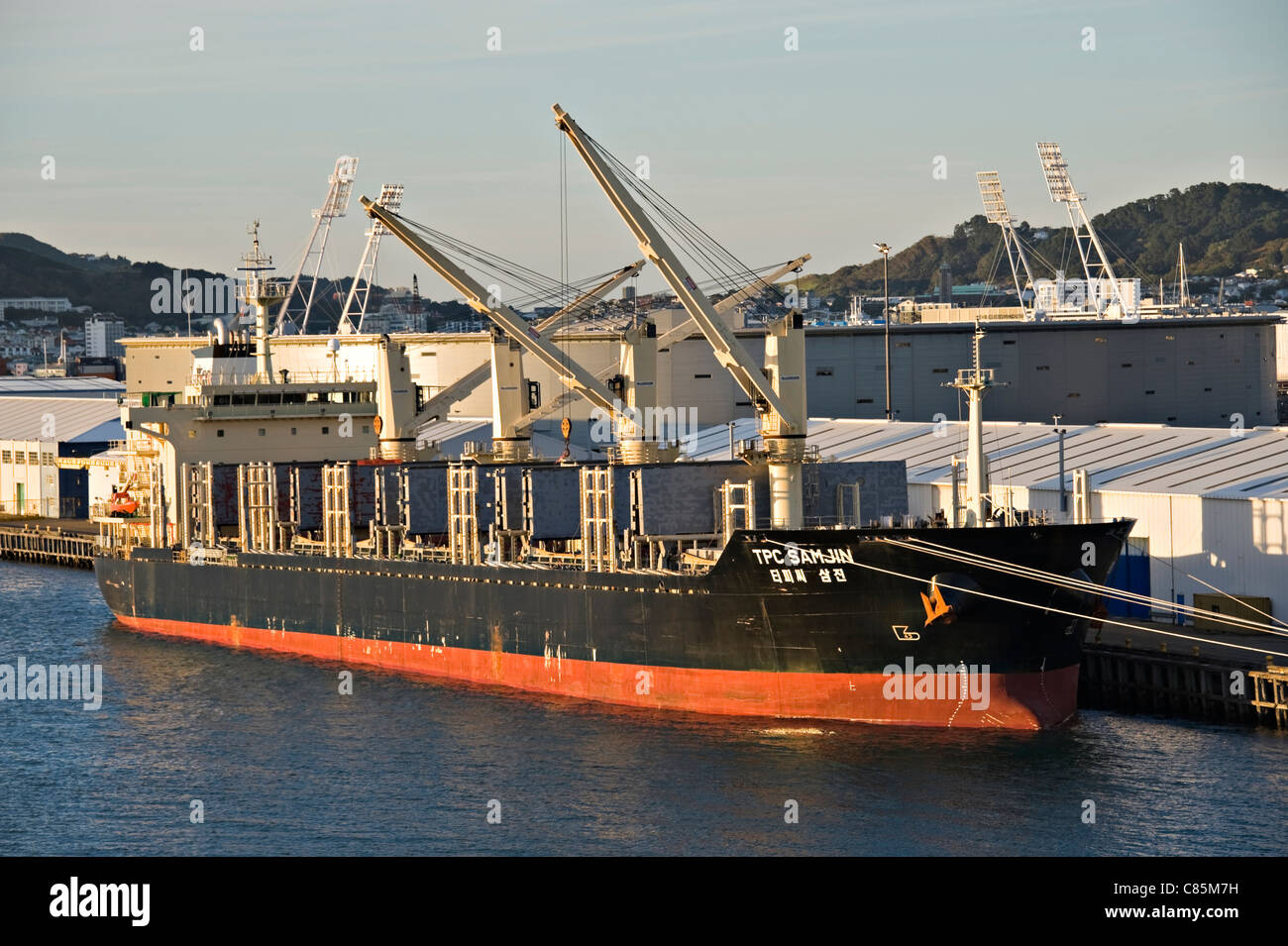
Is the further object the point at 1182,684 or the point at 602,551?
the point at 602,551

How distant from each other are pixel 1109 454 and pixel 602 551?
16317 millimetres

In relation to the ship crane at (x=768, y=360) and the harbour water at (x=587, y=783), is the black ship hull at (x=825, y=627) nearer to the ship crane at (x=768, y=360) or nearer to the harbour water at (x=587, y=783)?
the harbour water at (x=587, y=783)

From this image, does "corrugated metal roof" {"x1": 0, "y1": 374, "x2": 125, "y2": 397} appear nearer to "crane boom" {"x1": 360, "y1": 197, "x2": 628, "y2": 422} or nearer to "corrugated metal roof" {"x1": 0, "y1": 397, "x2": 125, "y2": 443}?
"corrugated metal roof" {"x1": 0, "y1": 397, "x2": 125, "y2": 443}

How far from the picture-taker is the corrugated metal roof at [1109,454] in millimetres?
42653

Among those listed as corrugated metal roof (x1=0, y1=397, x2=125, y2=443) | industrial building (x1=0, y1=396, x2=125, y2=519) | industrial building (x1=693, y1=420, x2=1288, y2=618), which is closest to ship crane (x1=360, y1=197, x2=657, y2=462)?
industrial building (x1=693, y1=420, x2=1288, y2=618)

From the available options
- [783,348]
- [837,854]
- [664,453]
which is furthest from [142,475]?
[837,854]

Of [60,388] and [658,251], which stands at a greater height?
[60,388]

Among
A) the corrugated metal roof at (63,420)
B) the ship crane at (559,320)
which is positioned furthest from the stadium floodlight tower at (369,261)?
the ship crane at (559,320)

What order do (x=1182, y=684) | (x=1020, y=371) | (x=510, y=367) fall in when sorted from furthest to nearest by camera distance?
1. (x=1020, y=371)
2. (x=510, y=367)
3. (x=1182, y=684)

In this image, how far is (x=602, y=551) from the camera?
4075 centimetres

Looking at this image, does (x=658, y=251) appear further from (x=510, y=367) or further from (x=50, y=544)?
(x=50, y=544)

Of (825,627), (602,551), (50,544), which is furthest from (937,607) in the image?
(50,544)

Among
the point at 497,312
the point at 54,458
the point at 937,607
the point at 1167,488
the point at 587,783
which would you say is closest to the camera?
the point at 587,783

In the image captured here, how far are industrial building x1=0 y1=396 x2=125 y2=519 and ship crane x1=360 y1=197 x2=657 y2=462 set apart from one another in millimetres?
42406
